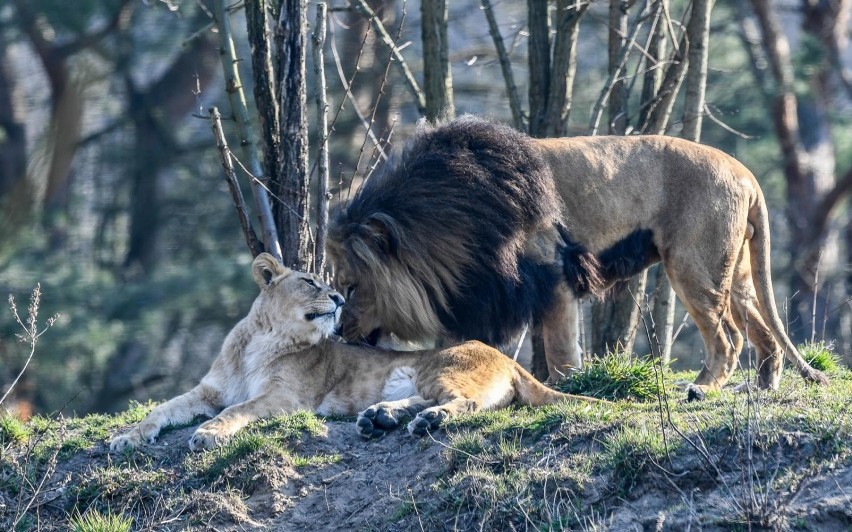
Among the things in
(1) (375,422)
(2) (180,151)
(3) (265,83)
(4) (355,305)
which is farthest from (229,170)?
(2) (180,151)

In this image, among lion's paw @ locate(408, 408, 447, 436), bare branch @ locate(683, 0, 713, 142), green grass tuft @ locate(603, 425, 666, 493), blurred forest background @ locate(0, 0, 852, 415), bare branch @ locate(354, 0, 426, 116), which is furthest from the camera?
blurred forest background @ locate(0, 0, 852, 415)

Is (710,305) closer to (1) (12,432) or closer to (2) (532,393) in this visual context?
(2) (532,393)

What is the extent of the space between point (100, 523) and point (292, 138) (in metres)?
2.75

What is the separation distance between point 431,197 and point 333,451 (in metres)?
1.55

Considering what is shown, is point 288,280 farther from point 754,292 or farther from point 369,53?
point 369,53

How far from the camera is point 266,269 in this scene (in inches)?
253

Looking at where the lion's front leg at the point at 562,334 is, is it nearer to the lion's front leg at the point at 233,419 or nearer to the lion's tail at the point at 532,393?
the lion's tail at the point at 532,393

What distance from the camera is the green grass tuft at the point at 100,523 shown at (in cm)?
480

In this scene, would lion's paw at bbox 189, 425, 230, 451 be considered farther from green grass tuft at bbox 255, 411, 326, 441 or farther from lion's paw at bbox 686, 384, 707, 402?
lion's paw at bbox 686, 384, 707, 402

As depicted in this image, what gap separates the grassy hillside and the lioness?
14 centimetres

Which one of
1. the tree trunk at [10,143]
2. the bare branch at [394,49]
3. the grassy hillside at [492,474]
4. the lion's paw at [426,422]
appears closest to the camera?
the grassy hillside at [492,474]

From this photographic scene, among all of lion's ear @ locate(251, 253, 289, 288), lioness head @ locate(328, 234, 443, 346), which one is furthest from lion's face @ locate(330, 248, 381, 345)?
lion's ear @ locate(251, 253, 289, 288)

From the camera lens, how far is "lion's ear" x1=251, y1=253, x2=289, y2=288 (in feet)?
20.9

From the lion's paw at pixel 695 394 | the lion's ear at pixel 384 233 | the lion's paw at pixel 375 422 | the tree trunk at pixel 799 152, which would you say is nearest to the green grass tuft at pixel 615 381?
the lion's paw at pixel 695 394
